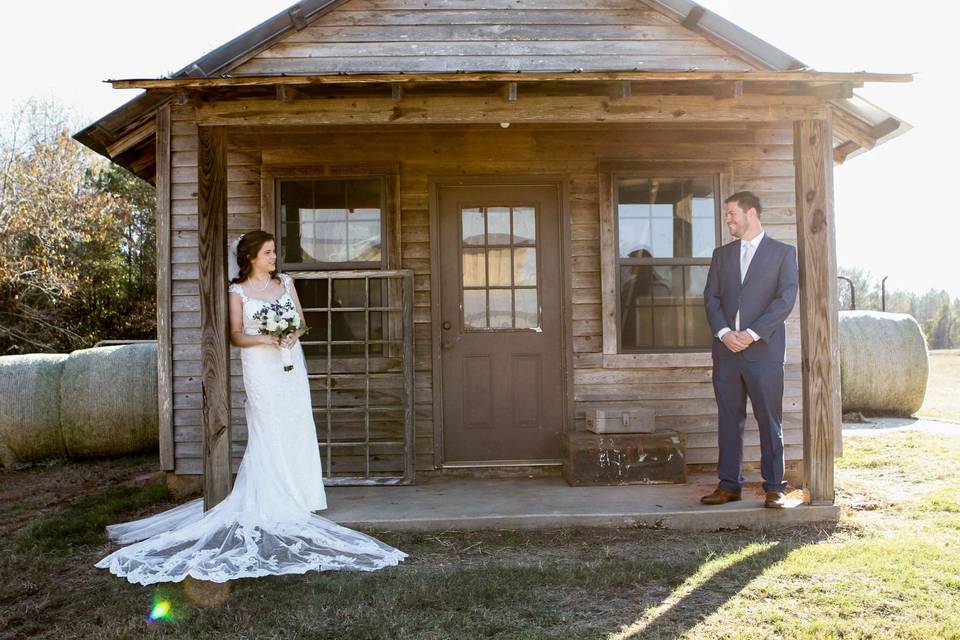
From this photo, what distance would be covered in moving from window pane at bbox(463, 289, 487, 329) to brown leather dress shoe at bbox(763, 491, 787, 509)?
2.52 meters

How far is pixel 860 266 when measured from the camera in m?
31.9

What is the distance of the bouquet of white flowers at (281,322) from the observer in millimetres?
4668

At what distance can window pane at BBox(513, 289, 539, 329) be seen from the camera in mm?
6309

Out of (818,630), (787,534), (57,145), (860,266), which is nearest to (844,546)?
(787,534)

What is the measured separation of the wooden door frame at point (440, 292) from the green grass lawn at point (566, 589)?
61.2 inches

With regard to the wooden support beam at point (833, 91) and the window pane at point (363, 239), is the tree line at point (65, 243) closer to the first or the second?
the window pane at point (363, 239)

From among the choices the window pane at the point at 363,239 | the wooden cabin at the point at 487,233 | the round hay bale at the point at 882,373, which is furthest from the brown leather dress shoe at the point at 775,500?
→ the round hay bale at the point at 882,373

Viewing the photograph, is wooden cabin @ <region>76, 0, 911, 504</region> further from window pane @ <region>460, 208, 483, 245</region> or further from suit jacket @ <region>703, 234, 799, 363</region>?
suit jacket @ <region>703, 234, 799, 363</region>

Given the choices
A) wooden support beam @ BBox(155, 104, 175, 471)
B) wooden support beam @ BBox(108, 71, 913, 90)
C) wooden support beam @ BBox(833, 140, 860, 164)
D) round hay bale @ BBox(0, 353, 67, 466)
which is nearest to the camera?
wooden support beam @ BBox(108, 71, 913, 90)

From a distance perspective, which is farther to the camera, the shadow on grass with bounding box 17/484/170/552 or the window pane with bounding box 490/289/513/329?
the window pane with bounding box 490/289/513/329

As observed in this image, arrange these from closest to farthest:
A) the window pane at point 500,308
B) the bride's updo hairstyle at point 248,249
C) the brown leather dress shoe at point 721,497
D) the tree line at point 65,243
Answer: the bride's updo hairstyle at point 248,249
the brown leather dress shoe at point 721,497
the window pane at point 500,308
the tree line at point 65,243

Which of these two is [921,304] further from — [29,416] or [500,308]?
[29,416]

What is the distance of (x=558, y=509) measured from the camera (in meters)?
4.97

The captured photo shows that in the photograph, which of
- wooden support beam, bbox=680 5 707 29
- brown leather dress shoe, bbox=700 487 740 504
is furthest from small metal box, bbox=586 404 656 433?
wooden support beam, bbox=680 5 707 29
